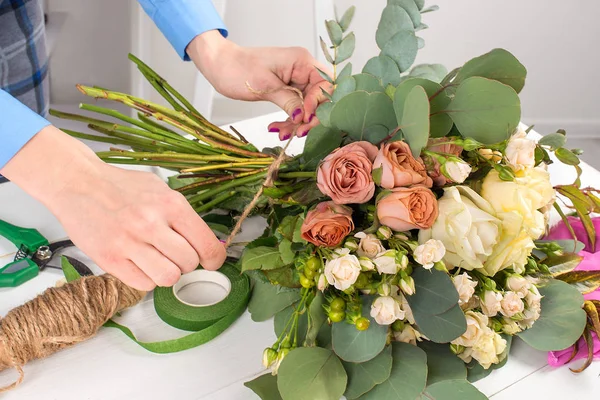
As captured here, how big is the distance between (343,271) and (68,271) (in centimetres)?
40

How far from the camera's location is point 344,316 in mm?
630

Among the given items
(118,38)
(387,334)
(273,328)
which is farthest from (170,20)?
(118,38)

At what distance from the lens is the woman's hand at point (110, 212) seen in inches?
24.6

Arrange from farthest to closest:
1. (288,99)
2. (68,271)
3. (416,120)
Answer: (288,99) < (68,271) < (416,120)

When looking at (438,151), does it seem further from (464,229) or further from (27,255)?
(27,255)

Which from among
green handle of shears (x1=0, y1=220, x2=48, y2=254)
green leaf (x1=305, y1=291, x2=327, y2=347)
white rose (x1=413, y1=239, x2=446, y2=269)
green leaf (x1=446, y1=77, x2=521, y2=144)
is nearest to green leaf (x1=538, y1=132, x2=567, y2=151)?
green leaf (x1=446, y1=77, x2=521, y2=144)

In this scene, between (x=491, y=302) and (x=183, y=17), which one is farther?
(x=183, y=17)

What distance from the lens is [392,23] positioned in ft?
2.23

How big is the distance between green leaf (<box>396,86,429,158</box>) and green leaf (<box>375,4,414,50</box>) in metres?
0.14

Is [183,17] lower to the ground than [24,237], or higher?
higher

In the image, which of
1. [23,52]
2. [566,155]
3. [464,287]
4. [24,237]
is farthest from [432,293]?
[23,52]

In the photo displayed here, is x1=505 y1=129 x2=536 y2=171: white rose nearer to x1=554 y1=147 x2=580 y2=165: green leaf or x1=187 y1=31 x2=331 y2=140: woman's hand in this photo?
x1=554 y1=147 x2=580 y2=165: green leaf

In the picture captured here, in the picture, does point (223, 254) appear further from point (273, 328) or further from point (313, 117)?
point (313, 117)

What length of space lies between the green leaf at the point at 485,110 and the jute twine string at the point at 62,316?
22 centimetres
